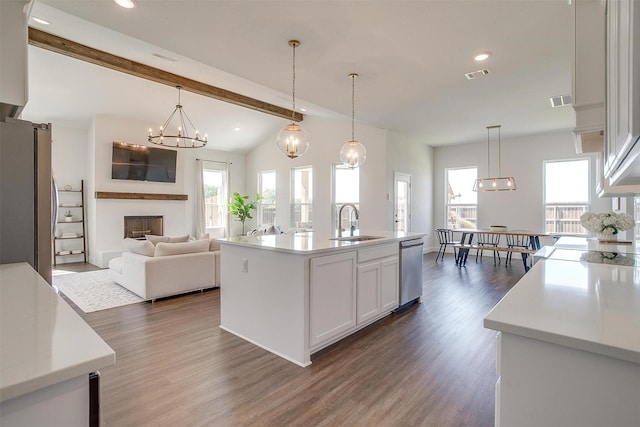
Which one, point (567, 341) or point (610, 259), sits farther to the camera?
point (610, 259)

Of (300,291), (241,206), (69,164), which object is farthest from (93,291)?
(241,206)

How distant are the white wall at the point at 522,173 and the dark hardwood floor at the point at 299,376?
5.03m

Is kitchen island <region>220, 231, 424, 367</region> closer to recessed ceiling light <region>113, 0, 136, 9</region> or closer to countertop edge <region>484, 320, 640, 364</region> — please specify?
countertop edge <region>484, 320, 640, 364</region>

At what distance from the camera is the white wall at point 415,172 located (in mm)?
7023

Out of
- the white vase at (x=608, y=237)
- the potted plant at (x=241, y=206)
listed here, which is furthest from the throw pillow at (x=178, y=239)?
the white vase at (x=608, y=237)

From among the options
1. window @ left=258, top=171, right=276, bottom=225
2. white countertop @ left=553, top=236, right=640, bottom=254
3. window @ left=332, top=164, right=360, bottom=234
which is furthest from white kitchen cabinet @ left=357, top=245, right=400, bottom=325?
window @ left=258, top=171, right=276, bottom=225

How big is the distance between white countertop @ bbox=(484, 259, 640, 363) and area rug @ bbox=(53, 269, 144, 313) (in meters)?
4.45

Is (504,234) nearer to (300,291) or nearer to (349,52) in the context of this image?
(349,52)

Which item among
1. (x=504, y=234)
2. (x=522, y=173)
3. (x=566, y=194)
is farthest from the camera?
(x=522, y=173)

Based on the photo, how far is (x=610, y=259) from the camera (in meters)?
2.06

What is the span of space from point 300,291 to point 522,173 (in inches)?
283

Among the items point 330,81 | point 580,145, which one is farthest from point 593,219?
point 330,81

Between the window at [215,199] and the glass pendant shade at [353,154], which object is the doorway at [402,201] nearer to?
the glass pendant shade at [353,154]

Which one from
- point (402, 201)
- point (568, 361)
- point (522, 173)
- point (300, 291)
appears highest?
point (522, 173)
